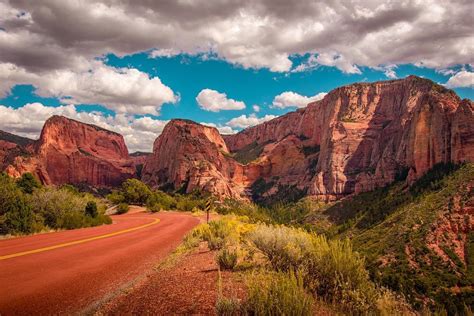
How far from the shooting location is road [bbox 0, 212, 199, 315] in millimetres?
6102

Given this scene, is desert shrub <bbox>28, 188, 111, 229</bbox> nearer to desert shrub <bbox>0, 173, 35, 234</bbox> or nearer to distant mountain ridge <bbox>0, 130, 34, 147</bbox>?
desert shrub <bbox>0, 173, 35, 234</bbox>

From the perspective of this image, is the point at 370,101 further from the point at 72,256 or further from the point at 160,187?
the point at 72,256

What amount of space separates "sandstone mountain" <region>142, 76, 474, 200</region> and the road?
103m

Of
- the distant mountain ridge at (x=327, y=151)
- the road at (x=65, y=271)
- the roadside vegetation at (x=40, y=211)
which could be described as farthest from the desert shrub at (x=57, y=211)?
the distant mountain ridge at (x=327, y=151)

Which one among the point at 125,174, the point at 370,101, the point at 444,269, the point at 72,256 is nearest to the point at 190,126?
the point at 125,174

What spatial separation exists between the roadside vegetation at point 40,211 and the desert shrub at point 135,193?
35068mm

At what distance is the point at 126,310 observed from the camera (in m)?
5.39

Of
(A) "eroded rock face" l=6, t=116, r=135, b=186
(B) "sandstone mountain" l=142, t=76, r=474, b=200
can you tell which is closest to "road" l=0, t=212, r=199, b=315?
(B) "sandstone mountain" l=142, t=76, r=474, b=200

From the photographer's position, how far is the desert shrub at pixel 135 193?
2486 inches

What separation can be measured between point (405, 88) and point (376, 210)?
107 m

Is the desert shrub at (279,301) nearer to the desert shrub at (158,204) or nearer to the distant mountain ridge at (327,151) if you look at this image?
the desert shrub at (158,204)

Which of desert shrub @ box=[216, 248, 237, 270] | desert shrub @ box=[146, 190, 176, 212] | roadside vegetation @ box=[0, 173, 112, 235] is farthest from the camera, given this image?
desert shrub @ box=[146, 190, 176, 212]

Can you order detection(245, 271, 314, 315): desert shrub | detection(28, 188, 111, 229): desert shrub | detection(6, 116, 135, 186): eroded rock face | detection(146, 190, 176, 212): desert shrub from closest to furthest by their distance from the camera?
1. detection(245, 271, 314, 315): desert shrub
2. detection(28, 188, 111, 229): desert shrub
3. detection(146, 190, 176, 212): desert shrub
4. detection(6, 116, 135, 186): eroded rock face

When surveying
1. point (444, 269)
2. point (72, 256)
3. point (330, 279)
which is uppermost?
point (330, 279)
